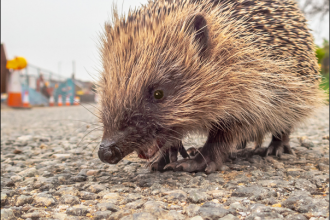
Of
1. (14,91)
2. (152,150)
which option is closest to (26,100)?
(14,91)

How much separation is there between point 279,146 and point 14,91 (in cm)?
1137

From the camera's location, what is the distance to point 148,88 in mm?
2375

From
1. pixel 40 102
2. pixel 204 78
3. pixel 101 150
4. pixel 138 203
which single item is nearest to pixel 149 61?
pixel 204 78

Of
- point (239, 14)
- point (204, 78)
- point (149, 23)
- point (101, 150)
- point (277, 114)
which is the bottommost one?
point (101, 150)

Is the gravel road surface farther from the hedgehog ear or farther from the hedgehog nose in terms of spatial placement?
the hedgehog ear

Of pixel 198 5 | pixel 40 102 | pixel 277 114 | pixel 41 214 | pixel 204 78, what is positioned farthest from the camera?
pixel 40 102

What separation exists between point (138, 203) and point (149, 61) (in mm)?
1098

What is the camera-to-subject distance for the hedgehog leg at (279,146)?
3.51 meters

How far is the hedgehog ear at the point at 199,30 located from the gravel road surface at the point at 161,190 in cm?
100

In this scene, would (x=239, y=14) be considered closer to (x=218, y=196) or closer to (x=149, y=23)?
(x=149, y=23)

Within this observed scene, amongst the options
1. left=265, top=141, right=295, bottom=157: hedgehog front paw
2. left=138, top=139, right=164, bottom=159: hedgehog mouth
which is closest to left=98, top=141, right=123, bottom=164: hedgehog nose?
left=138, top=139, right=164, bottom=159: hedgehog mouth

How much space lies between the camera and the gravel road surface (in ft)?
5.99

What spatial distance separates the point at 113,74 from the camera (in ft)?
8.02

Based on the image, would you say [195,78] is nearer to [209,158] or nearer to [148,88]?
[148,88]
